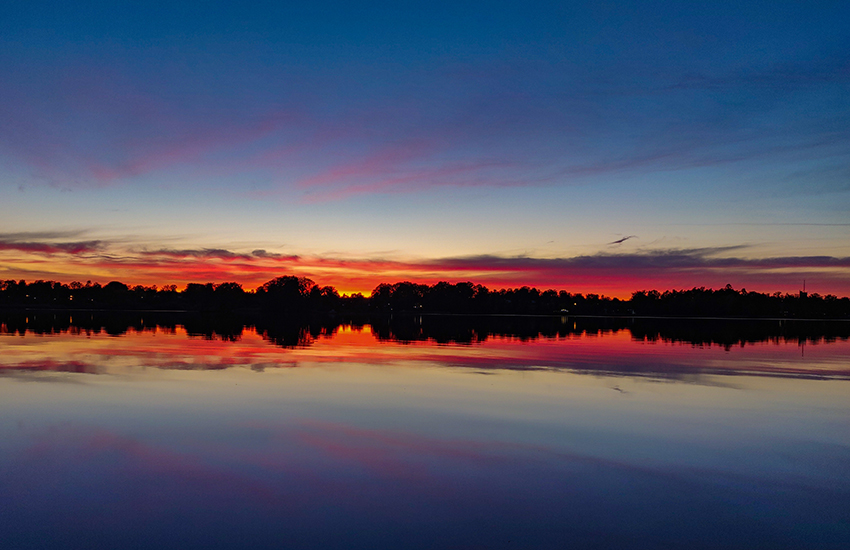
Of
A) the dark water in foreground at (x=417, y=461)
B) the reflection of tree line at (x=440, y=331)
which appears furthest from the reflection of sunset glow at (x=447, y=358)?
the reflection of tree line at (x=440, y=331)

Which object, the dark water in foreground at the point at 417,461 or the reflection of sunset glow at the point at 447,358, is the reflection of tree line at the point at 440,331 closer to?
the reflection of sunset glow at the point at 447,358

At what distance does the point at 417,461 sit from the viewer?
9.88 metres

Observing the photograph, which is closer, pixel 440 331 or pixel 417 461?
pixel 417 461

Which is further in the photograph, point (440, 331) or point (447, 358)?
point (440, 331)

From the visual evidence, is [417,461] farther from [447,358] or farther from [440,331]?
[440,331]

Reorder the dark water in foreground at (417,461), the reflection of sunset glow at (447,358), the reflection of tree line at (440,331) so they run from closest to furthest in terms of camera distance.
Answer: the dark water in foreground at (417,461), the reflection of sunset glow at (447,358), the reflection of tree line at (440,331)

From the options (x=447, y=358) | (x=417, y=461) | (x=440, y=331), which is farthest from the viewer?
(x=440, y=331)

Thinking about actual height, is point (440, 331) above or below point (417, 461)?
below

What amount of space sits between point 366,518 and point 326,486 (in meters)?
1.40

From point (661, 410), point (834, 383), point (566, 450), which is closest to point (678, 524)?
point (566, 450)

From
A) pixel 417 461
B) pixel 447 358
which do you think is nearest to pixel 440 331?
pixel 447 358

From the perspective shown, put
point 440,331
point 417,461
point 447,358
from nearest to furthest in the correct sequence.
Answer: point 417,461 → point 447,358 → point 440,331

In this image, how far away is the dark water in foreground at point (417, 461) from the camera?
23.3ft

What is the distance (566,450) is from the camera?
10.7 metres
